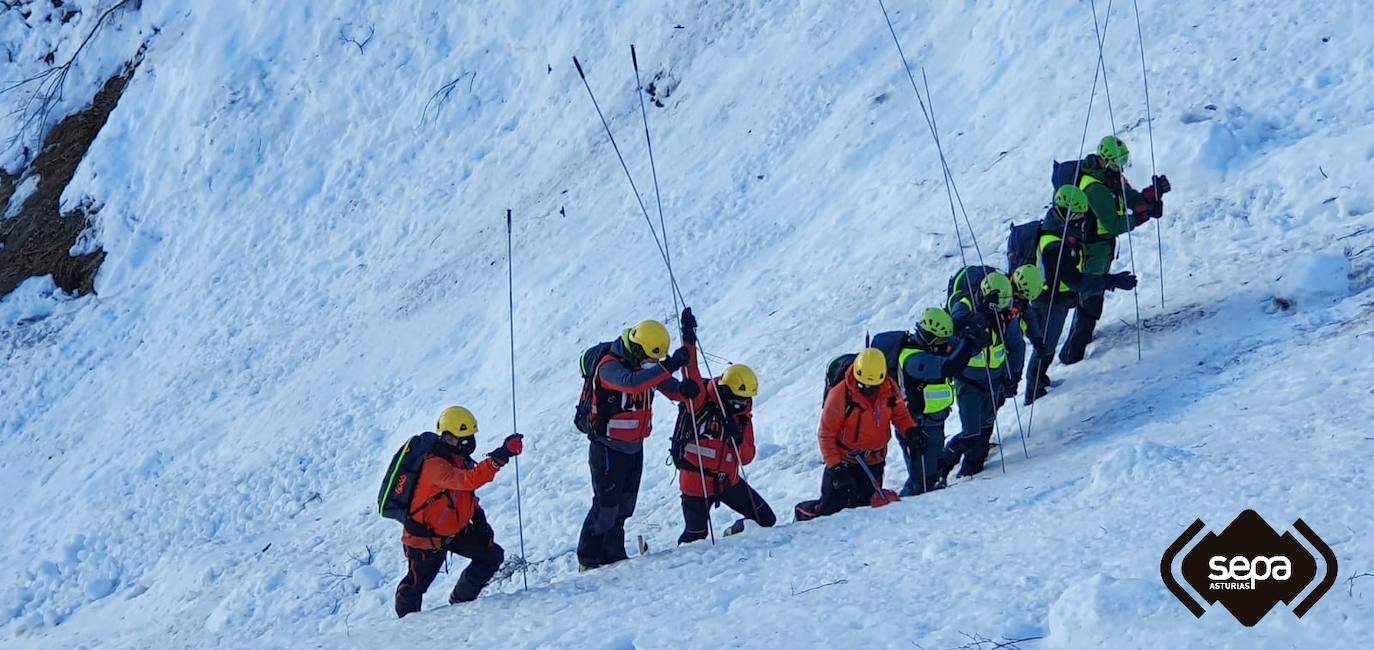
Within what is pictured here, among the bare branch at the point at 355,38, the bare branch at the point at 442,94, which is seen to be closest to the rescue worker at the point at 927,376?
the bare branch at the point at 442,94

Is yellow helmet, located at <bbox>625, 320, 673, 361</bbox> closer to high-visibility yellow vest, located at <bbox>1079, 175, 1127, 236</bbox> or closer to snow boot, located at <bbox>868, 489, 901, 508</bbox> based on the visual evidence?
snow boot, located at <bbox>868, 489, 901, 508</bbox>

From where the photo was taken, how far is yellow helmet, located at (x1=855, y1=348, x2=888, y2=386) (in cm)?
811

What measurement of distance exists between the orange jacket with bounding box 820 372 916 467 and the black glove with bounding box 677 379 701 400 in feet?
3.40

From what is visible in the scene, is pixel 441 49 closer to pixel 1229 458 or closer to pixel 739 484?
pixel 739 484

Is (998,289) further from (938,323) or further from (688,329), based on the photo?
(688,329)

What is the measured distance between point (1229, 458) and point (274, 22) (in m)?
20.9

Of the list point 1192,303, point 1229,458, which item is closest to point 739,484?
point 1229,458

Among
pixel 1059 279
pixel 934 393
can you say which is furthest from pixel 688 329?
pixel 1059 279

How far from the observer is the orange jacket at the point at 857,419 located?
8.34 metres

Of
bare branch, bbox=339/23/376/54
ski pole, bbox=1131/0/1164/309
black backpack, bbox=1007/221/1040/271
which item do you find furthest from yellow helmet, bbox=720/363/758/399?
bare branch, bbox=339/23/376/54

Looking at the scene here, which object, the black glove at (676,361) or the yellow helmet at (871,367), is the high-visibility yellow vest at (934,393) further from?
→ the black glove at (676,361)

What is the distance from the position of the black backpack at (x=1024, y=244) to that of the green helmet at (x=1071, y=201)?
35cm

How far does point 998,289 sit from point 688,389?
2.62 meters

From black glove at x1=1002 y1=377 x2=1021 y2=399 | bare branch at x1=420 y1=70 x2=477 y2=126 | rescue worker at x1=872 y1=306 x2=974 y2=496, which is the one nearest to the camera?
rescue worker at x1=872 y1=306 x2=974 y2=496
